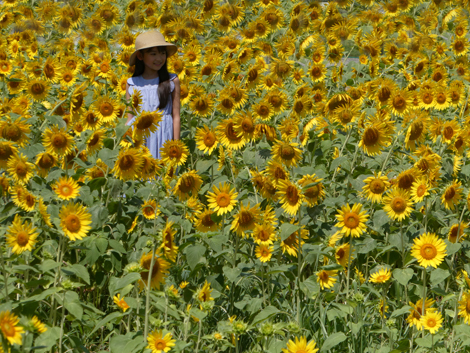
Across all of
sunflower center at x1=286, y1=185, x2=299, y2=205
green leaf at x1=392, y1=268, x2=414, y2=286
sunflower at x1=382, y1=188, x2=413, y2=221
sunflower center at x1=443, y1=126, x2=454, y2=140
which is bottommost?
green leaf at x1=392, y1=268, x2=414, y2=286

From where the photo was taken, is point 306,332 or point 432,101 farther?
point 432,101

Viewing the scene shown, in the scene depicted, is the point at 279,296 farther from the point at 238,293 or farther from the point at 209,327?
the point at 209,327

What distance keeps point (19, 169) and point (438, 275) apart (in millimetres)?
2177

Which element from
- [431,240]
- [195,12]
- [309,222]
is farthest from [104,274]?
[195,12]

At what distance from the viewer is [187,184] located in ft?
10.4

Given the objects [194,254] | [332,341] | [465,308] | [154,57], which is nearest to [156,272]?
[194,254]

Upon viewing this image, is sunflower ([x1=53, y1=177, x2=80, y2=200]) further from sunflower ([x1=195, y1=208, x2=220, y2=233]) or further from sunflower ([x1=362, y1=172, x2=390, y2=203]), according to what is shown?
sunflower ([x1=362, y1=172, x2=390, y2=203])

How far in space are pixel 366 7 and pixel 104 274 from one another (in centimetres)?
633

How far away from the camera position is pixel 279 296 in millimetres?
3109

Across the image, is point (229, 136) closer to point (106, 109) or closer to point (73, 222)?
point (106, 109)

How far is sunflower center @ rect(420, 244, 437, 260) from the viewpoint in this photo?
2854 millimetres

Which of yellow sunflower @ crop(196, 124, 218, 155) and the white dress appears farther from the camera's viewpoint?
the white dress

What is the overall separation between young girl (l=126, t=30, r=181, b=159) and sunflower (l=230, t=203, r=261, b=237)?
6.31 feet

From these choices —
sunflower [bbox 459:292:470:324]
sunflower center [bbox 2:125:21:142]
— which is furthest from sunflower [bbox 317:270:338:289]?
sunflower center [bbox 2:125:21:142]
